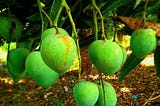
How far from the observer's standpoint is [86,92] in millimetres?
695

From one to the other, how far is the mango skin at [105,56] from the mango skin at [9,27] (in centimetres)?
32

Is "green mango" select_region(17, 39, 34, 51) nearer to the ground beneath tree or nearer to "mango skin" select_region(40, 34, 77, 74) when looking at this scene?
"mango skin" select_region(40, 34, 77, 74)

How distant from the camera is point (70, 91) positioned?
352 cm

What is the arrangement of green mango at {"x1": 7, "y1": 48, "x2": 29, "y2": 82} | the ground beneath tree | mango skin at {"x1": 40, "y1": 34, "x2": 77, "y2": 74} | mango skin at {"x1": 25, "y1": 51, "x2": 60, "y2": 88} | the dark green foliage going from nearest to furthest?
1. mango skin at {"x1": 40, "y1": 34, "x2": 77, "y2": 74}
2. mango skin at {"x1": 25, "y1": 51, "x2": 60, "y2": 88}
3. green mango at {"x1": 7, "y1": 48, "x2": 29, "y2": 82}
4. the dark green foliage
5. the ground beneath tree

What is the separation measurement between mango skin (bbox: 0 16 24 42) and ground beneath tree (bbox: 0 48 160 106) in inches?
91.5

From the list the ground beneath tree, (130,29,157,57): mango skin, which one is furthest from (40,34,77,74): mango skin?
the ground beneath tree

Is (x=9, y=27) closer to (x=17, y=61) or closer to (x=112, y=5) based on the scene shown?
(x=17, y=61)

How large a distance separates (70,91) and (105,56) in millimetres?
2917

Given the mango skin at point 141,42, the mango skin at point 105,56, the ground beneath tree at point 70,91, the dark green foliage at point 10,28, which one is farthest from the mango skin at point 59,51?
the ground beneath tree at point 70,91

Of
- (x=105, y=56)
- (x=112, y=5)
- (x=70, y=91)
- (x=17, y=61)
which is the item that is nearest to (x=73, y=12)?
(x=112, y=5)

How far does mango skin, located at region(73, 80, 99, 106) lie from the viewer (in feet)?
2.23

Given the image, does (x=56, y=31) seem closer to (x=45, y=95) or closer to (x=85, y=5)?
(x=85, y=5)

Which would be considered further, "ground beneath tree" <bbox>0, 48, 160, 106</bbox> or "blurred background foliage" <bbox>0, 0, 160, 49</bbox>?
"ground beneath tree" <bbox>0, 48, 160, 106</bbox>

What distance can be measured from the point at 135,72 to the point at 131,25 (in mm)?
3127
